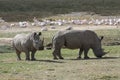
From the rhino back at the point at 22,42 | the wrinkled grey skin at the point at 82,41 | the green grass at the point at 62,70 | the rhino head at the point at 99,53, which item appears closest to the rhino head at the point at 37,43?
the rhino back at the point at 22,42

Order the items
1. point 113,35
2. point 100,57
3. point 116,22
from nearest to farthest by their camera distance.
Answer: point 100,57 → point 113,35 → point 116,22

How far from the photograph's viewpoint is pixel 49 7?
6078 cm

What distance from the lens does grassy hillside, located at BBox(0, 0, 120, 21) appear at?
55.6m

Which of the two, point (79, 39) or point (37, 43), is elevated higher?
point (37, 43)

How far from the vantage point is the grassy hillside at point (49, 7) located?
5562 cm

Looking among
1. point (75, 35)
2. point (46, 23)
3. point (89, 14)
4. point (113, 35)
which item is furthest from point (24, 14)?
point (75, 35)

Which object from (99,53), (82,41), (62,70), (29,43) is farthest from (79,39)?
(62,70)

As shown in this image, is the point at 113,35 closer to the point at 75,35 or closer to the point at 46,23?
the point at 75,35

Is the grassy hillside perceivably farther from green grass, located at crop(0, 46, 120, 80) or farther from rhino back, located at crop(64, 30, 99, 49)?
green grass, located at crop(0, 46, 120, 80)

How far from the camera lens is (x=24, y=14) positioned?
182ft

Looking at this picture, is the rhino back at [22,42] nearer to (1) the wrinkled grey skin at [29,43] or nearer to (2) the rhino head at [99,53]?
(1) the wrinkled grey skin at [29,43]

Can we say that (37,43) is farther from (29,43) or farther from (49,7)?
(49,7)

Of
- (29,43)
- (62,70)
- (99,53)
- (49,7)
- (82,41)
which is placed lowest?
(49,7)

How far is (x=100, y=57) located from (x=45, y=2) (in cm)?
4085
